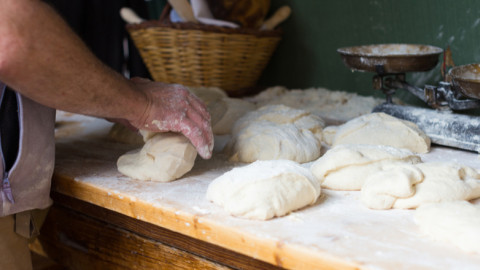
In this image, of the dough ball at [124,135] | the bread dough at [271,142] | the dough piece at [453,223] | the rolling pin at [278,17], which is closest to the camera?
the dough piece at [453,223]

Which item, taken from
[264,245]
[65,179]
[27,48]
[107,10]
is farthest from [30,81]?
[107,10]

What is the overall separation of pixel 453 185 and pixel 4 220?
1.37m

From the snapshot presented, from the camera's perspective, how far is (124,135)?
206 centimetres

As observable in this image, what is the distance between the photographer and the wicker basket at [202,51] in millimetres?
2762

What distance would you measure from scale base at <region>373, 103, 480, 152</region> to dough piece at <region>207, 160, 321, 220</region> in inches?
28.8

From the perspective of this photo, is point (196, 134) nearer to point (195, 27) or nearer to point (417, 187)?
point (417, 187)

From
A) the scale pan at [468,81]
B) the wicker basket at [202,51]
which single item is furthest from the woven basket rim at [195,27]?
the scale pan at [468,81]

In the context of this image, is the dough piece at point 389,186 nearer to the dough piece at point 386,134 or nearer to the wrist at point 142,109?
the dough piece at point 386,134

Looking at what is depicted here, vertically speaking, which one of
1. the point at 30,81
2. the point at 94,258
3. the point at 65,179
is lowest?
the point at 94,258

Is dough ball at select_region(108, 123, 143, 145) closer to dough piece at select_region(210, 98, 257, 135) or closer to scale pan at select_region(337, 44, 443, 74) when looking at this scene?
dough piece at select_region(210, 98, 257, 135)

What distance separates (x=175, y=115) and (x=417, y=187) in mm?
738

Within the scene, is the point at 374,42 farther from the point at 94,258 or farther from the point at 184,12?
the point at 94,258

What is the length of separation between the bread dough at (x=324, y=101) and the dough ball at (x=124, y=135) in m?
0.84

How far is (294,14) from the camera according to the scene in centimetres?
320
